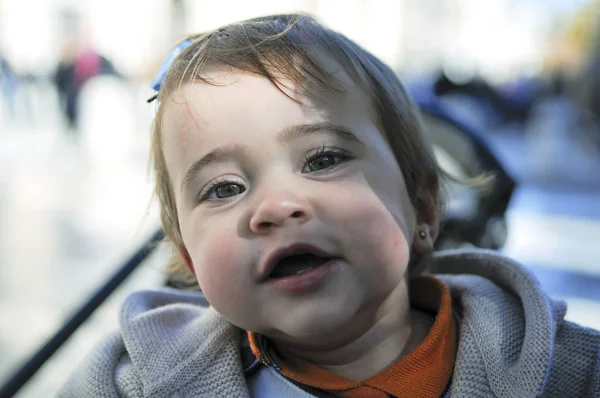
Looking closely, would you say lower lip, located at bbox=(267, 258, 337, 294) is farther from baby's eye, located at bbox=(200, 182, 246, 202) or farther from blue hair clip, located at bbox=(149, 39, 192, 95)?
blue hair clip, located at bbox=(149, 39, 192, 95)

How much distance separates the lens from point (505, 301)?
2.54ft

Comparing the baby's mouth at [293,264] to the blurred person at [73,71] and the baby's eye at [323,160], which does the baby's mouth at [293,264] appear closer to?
the baby's eye at [323,160]

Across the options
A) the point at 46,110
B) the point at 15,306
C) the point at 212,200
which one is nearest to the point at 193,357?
the point at 212,200

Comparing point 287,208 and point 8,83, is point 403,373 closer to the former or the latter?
point 287,208

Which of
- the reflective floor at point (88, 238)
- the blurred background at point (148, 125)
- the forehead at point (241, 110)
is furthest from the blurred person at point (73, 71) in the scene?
the forehead at point (241, 110)


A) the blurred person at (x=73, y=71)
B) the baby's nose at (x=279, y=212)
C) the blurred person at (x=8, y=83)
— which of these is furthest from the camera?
the blurred person at (x=8, y=83)

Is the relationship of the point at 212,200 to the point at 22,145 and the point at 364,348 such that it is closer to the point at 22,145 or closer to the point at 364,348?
the point at 364,348

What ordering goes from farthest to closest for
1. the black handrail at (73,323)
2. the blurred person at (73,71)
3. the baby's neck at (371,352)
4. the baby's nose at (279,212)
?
the blurred person at (73,71) < the black handrail at (73,323) < the baby's neck at (371,352) < the baby's nose at (279,212)

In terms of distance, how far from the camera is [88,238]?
2.67 m

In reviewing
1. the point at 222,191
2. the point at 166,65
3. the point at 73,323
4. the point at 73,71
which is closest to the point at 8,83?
Answer: the point at 73,71

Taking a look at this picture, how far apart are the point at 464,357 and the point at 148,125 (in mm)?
560

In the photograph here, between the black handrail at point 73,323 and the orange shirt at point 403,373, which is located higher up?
the orange shirt at point 403,373

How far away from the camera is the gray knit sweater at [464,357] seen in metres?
0.67

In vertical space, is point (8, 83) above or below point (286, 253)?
below
